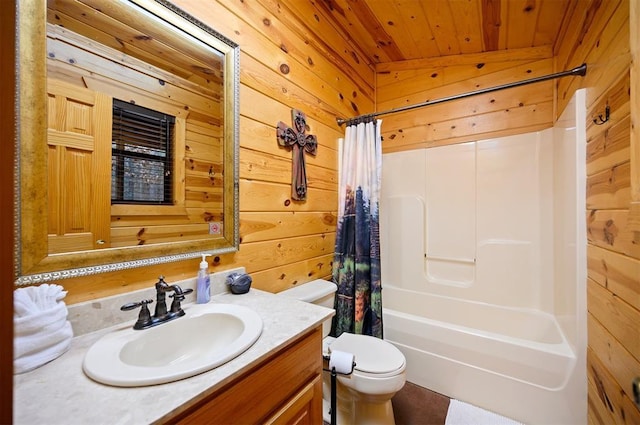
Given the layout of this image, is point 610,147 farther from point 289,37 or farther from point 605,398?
point 289,37

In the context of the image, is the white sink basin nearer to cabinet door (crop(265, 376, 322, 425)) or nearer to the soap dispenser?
the soap dispenser

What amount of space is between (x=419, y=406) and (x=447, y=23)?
263 cm

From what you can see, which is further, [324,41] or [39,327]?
[324,41]

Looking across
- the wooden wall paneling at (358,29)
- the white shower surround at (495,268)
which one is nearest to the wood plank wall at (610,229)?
the white shower surround at (495,268)

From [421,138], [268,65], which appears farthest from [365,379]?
[421,138]

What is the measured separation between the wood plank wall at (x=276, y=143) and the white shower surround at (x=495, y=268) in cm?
80

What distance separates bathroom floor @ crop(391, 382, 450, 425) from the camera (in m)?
1.50

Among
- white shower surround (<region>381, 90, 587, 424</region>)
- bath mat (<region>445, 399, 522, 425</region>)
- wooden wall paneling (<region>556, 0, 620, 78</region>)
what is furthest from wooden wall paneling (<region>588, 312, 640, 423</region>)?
wooden wall paneling (<region>556, 0, 620, 78</region>)

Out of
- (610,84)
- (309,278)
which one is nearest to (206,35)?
(309,278)

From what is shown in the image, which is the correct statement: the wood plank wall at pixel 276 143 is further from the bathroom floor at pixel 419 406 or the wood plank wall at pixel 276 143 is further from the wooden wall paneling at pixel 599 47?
the wooden wall paneling at pixel 599 47

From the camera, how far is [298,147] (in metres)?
1.63

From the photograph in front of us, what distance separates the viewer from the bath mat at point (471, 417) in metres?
1.42

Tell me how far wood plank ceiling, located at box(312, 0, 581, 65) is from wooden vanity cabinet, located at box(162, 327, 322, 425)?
210 cm

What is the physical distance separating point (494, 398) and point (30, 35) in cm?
256
